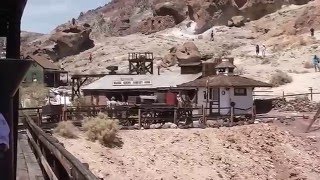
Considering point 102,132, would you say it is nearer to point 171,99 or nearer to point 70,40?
point 171,99

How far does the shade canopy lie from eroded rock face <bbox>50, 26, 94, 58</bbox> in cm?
7103

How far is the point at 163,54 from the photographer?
6312 centimetres

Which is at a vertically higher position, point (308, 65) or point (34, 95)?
point (308, 65)

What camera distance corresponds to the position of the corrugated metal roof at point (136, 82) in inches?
1463

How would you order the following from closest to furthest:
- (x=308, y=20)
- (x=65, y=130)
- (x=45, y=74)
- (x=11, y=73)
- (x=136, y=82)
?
(x=11, y=73), (x=65, y=130), (x=136, y=82), (x=45, y=74), (x=308, y=20)

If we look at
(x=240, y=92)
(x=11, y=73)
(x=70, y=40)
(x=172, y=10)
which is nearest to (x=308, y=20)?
(x=172, y=10)

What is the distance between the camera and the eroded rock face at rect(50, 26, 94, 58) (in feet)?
243

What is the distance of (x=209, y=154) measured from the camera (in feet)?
83.7

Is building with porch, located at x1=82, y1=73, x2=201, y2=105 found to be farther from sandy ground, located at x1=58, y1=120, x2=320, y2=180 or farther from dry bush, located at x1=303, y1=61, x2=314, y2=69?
dry bush, located at x1=303, y1=61, x2=314, y2=69

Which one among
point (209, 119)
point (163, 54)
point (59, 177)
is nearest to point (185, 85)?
point (209, 119)

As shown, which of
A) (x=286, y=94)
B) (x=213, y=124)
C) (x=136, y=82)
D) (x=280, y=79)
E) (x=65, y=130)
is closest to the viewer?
(x=65, y=130)

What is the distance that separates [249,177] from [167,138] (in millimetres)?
4811

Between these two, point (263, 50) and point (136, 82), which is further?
point (263, 50)

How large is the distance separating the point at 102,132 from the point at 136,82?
12.8 meters
